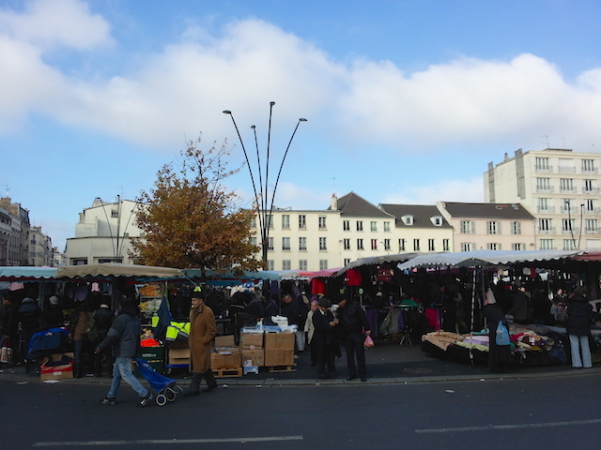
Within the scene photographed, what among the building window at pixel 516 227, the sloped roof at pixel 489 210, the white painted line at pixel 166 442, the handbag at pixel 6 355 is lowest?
the white painted line at pixel 166 442

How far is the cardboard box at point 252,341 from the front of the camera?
11562 millimetres

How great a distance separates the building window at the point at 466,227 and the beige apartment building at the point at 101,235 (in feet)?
124

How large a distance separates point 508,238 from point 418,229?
37.7ft

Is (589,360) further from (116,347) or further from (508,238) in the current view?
(508,238)

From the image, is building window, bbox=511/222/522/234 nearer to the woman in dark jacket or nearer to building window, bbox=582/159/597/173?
building window, bbox=582/159/597/173

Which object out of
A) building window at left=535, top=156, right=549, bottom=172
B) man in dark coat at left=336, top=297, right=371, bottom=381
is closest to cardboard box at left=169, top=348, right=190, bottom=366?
man in dark coat at left=336, top=297, right=371, bottom=381

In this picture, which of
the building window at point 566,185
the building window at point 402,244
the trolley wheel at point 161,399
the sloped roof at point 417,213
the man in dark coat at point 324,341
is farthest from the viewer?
the building window at point 566,185

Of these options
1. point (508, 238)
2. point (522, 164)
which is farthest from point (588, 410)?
point (522, 164)

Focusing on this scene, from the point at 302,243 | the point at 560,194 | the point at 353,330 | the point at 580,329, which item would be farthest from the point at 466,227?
the point at 353,330

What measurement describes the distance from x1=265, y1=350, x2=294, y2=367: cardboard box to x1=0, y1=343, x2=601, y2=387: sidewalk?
22 centimetres

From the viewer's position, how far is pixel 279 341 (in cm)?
1163

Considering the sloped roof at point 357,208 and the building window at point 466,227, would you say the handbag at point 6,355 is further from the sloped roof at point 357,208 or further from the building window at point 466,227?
the building window at point 466,227

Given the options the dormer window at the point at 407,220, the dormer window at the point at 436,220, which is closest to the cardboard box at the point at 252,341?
the dormer window at the point at 407,220

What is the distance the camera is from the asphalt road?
6.05 meters
